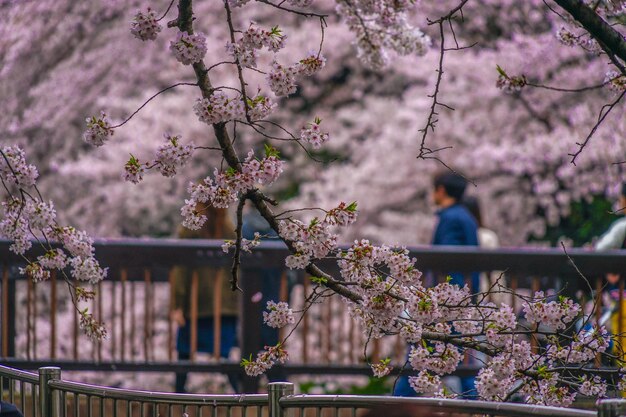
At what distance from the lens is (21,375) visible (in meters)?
3.82

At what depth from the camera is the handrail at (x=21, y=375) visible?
3755 millimetres

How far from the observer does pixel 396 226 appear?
46.8 ft

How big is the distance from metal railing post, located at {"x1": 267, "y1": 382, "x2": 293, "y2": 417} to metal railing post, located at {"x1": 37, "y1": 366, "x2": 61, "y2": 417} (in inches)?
36.4

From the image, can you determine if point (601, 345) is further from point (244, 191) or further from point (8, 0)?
point (8, 0)

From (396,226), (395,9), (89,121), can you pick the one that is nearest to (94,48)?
(396,226)

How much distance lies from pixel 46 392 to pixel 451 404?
5.27ft

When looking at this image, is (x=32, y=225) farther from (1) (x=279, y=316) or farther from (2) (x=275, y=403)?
(2) (x=275, y=403)

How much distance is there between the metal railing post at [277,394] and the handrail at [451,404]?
0.19 ft

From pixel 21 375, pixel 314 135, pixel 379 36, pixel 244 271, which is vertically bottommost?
pixel 21 375

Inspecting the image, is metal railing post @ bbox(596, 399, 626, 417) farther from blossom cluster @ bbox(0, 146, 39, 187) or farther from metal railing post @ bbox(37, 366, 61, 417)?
blossom cluster @ bbox(0, 146, 39, 187)

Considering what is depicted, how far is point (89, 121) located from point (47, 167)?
931cm

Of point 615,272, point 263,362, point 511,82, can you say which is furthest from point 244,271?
point 263,362

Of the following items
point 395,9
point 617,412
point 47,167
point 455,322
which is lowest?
point 617,412

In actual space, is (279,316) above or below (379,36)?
below
